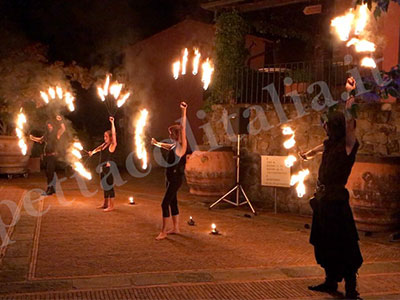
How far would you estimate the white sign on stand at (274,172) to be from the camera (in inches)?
414

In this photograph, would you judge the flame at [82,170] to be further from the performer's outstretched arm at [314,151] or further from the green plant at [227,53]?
the performer's outstretched arm at [314,151]

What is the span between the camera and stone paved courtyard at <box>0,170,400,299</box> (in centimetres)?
535

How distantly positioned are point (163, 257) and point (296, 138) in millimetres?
5199

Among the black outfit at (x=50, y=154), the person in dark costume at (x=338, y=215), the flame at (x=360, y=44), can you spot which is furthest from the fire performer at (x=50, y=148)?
the person in dark costume at (x=338, y=215)

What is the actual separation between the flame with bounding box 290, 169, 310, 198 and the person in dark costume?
194 inches

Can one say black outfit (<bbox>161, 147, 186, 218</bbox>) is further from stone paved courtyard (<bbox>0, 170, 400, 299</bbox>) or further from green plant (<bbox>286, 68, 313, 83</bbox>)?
green plant (<bbox>286, 68, 313, 83</bbox>)

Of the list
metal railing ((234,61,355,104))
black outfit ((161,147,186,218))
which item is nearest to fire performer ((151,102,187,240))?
black outfit ((161,147,186,218))

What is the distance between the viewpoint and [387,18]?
10.5 meters

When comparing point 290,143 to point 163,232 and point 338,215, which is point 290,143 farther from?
point 338,215

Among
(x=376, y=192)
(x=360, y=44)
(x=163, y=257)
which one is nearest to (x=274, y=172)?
(x=376, y=192)

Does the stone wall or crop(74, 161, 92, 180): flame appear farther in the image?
crop(74, 161, 92, 180): flame

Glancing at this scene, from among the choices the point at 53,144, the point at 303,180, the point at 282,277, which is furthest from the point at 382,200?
the point at 53,144

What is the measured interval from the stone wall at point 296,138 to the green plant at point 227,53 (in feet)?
1.33

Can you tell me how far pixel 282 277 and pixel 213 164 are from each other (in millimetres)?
5401
